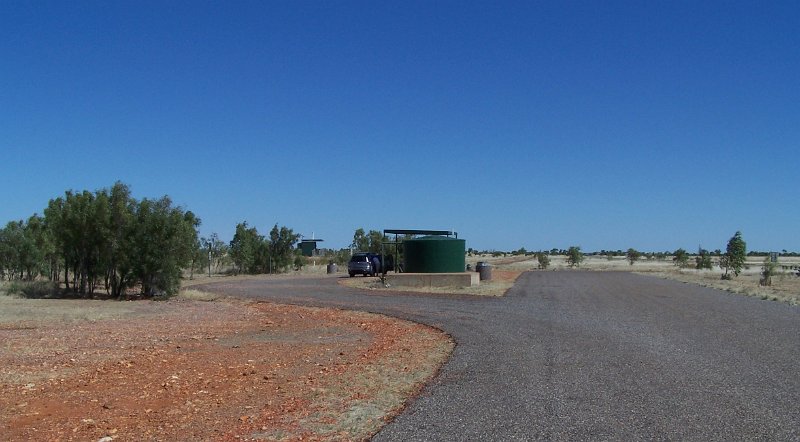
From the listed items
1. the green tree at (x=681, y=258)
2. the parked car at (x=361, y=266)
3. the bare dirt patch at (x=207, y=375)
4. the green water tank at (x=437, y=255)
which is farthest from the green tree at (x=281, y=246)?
the green tree at (x=681, y=258)

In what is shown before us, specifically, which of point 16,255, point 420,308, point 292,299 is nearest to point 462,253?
point 292,299

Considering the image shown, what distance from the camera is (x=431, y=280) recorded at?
3662cm

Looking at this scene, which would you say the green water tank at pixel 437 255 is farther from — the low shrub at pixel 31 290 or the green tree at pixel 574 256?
the green tree at pixel 574 256

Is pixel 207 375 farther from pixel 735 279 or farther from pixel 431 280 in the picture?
pixel 735 279

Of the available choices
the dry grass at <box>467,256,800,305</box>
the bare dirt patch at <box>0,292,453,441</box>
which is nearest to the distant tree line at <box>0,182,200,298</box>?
the bare dirt patch at <box>0,292,453,441</box>

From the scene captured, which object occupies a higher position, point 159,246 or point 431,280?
point 159,246

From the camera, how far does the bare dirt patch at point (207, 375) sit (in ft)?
24.9

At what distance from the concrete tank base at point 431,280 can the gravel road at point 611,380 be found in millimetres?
16119

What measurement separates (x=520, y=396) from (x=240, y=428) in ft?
11.1

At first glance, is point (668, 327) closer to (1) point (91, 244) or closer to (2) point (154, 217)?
(2) point (154, 217)

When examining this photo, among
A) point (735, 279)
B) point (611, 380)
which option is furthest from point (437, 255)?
point (611, 380)

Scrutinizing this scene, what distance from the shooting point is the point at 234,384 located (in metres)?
10.1

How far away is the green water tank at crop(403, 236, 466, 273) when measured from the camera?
40.6 metres

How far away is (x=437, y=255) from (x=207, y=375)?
3025 cm
